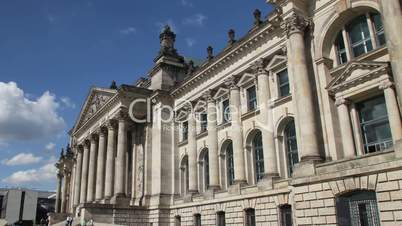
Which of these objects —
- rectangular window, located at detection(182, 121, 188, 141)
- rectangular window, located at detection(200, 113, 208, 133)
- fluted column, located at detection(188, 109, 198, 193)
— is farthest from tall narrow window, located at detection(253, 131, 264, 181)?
rectangular window, located at detection(182, 121, 188, 141)

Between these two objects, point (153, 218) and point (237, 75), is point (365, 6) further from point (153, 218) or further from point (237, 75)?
point (153, 218)

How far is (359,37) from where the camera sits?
71.8ft

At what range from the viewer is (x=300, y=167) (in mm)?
20609

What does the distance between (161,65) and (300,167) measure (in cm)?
2395

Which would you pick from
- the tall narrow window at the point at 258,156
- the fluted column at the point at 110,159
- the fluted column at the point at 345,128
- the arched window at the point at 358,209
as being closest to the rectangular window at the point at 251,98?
the tall narrow window at the point at 258,156

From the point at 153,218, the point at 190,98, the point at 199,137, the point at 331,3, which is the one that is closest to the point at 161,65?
the point at 190,98

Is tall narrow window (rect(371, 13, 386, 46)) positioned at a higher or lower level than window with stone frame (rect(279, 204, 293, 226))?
higher

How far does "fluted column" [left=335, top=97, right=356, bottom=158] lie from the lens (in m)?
20.6

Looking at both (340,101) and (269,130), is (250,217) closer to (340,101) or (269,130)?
(269,130)

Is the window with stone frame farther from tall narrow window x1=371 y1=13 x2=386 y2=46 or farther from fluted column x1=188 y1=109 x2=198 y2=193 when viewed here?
fluted column x1=188 y1=109 x2=198 y2=193

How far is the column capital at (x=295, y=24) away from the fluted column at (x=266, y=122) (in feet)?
17.6

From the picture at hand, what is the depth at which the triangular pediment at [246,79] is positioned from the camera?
3017cm

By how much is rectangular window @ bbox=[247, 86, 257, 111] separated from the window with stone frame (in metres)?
8.62

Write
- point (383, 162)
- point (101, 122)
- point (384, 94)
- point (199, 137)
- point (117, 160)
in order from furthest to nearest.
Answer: point (101, 122) < point (117, 160) < point (199, 137) < point (384, 94) < point (383, 162)
